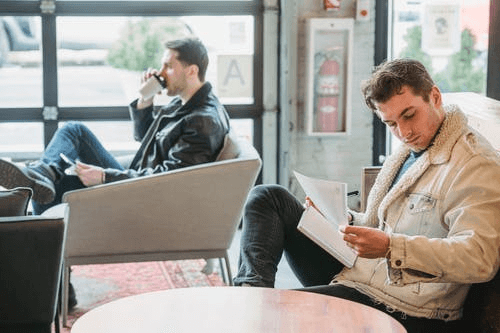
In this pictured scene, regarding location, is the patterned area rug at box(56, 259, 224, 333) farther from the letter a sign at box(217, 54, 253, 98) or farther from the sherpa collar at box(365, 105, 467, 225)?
the sherpa collar at box(365, 105, 467, 225)

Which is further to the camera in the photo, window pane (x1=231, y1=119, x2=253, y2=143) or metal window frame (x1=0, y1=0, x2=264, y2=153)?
window pane (x1=231, y1=119, x2=253, y2=143)

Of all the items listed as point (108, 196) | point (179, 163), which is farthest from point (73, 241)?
point (179, 163)

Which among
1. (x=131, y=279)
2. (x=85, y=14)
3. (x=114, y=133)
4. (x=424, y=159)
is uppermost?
(x=85, y=14)

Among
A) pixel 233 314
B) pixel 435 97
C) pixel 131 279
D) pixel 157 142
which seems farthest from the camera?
pixel 131 279

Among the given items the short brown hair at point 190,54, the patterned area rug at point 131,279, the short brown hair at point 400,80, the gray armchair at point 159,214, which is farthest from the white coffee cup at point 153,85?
the short brown hair at point 400,80

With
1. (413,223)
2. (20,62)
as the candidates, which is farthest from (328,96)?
(413,223)

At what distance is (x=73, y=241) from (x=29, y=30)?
2.12 meters

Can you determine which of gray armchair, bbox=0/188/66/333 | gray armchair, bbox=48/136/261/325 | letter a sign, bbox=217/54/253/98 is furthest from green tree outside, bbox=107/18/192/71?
gray armchair, bbox=0/188/66/333

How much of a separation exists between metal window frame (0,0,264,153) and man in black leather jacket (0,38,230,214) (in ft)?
3.02

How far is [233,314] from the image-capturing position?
93.9 inches

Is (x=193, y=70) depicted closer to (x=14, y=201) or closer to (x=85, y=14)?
(x=85, y=14)

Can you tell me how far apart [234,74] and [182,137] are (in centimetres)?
159

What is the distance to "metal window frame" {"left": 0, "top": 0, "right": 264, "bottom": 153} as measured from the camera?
19.0ft

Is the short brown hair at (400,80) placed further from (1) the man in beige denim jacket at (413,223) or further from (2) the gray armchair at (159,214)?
(2) the gray armchair at (159,214)
